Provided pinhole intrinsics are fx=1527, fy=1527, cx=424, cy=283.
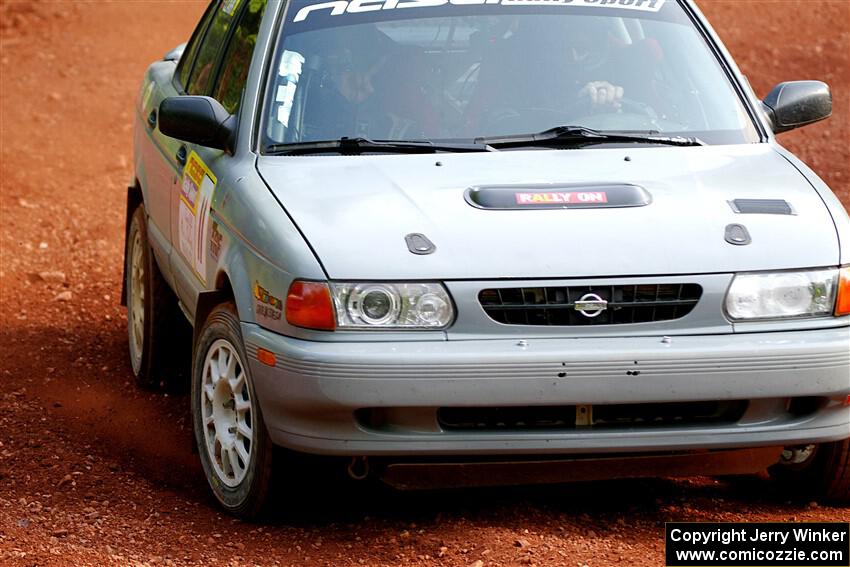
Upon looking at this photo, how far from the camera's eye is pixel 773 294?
4609 millimetres

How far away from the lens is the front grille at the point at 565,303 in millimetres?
4512

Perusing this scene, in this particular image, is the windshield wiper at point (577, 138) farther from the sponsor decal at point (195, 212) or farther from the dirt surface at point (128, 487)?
the dirt surface at point (128, 487)

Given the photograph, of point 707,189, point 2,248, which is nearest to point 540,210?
point 707,189

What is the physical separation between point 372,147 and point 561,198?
806mm

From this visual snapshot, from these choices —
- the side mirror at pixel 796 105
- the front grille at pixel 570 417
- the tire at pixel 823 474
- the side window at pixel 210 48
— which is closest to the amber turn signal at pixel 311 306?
the front grille at pixel 570 417

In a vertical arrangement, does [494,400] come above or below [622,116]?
below

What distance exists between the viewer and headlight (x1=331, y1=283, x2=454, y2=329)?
177 inches

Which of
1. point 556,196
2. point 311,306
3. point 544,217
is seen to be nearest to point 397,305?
point 311,306

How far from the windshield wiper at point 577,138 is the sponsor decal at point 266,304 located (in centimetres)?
109

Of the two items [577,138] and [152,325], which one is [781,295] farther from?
[152,325]

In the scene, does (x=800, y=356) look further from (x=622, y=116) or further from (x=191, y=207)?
(x=191, y=207)

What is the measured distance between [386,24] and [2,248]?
4.76m

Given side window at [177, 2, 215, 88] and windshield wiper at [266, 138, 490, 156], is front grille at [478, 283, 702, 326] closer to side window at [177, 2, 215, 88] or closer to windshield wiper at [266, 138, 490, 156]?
windshield wiper at [266, 138, 490, 156]

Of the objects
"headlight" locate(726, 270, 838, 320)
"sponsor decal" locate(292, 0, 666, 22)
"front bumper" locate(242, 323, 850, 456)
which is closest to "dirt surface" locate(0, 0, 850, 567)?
"front bumper" locate(242, 323, 850, 456)
